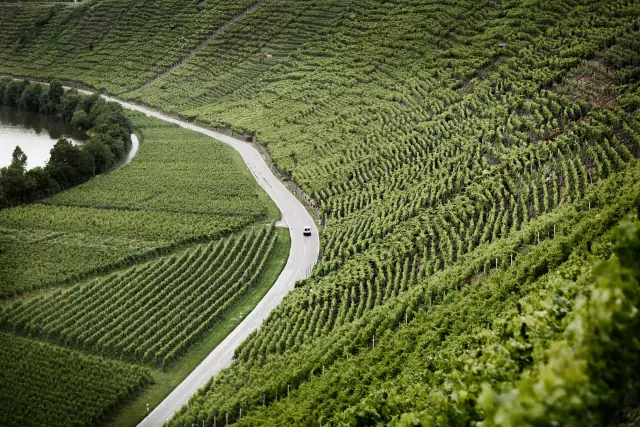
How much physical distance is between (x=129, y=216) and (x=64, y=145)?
18.4 meters

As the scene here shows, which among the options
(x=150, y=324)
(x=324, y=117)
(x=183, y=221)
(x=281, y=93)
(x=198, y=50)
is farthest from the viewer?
(x=198, y=50)

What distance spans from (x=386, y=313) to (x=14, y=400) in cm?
2288

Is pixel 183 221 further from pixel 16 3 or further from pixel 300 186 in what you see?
pixel 16 3

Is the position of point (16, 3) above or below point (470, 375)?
below

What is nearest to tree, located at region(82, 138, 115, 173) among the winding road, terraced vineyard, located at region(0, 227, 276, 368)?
the winding road

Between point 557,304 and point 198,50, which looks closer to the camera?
point 557,304

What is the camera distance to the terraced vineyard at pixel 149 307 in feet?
161

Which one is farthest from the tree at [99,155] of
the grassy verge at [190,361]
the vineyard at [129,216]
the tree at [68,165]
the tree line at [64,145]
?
the grassy verge at [190,361]

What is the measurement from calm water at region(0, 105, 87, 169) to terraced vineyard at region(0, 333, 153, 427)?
179 feet

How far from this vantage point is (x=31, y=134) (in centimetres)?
11750

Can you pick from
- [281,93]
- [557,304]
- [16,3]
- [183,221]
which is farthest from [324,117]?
[16,3]

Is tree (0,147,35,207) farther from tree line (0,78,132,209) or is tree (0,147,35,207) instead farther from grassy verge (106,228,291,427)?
grassy verge (106,228,291,427)

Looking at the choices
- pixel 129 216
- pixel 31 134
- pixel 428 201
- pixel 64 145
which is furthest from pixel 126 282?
pixel 31 134

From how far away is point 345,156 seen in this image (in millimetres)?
84188
